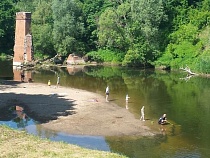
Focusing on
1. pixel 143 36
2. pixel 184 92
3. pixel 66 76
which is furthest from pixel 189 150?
pixel 143 36

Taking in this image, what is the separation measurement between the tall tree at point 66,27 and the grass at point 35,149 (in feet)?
201

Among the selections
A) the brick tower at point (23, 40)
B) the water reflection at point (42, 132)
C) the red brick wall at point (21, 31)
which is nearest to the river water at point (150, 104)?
the water reflection at point (42, 132)

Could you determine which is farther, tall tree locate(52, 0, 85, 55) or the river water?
tall tree locate(52, 0, 85, 55)

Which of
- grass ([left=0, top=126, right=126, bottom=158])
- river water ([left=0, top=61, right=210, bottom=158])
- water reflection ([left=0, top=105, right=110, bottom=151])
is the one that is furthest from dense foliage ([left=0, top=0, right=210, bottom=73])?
grass ([left=0, top=126, right=126, bottom=158])

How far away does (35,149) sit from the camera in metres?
22.2

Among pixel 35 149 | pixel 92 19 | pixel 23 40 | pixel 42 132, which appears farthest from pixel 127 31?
pixel 35 149

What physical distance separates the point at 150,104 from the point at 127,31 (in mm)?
42043

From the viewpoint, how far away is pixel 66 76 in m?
66.1

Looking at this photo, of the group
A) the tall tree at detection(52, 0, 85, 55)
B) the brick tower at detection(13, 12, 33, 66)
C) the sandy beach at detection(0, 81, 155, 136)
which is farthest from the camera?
the tall tree at detection(52, 0, 85, 55)

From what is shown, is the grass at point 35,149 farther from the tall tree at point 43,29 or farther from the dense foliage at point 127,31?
the tall tree at point 43,29

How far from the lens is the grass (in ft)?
69.8

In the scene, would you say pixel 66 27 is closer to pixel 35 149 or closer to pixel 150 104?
pixel 150 104

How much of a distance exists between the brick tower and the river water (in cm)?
329

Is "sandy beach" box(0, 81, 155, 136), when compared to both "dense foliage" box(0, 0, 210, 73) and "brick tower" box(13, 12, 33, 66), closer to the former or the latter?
"brick tower" box(13, 12, 33, 66)
